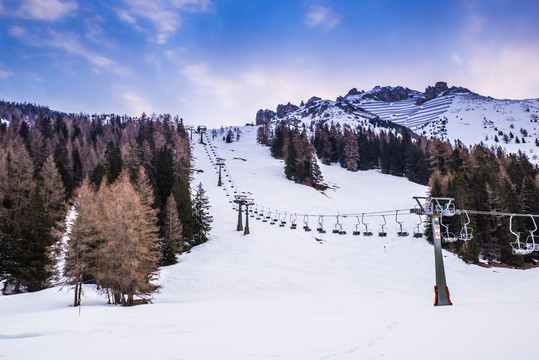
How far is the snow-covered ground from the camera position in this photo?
827cm

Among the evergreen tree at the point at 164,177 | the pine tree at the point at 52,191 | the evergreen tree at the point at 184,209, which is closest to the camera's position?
the evergreen tree at the point at 184,209

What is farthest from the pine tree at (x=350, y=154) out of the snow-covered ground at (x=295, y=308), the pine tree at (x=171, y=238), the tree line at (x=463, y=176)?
the pine tree at (x=171, y=238)

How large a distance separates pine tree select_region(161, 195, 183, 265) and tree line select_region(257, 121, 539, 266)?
33736 mm

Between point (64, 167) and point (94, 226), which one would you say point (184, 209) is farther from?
point (64, 167)

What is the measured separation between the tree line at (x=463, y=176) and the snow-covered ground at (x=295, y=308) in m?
6.14

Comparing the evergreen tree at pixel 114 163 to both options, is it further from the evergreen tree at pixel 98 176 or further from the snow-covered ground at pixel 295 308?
the snow-covered ground at pixel 295 308

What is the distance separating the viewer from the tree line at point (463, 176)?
40.5 meters

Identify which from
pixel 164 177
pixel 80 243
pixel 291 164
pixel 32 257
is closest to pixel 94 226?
pixel 80 243

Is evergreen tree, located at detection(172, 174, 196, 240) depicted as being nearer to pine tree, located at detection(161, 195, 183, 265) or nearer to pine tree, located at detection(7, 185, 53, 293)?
pine tree, located at detection(161, 195, 183, 265)

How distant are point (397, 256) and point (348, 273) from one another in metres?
9.32

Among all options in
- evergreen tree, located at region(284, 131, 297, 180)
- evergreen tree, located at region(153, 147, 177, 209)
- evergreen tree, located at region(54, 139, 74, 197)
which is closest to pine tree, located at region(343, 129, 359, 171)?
evergreen tree, located at region(284, 131, 297, 180)

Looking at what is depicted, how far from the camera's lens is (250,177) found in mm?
80875

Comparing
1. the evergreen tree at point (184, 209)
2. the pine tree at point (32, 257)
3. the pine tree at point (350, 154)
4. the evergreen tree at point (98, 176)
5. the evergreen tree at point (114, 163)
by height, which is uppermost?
the pine tree at point (350, 154)

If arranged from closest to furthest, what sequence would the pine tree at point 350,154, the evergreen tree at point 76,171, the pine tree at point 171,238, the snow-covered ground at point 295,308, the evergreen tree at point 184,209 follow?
the snow-covered ground at point 295,308 < the pine tree at point 171,238 < the evergreen tree at point 184,209 < the evergreen tree at point 76,171 < the pine tree at point 350,154
